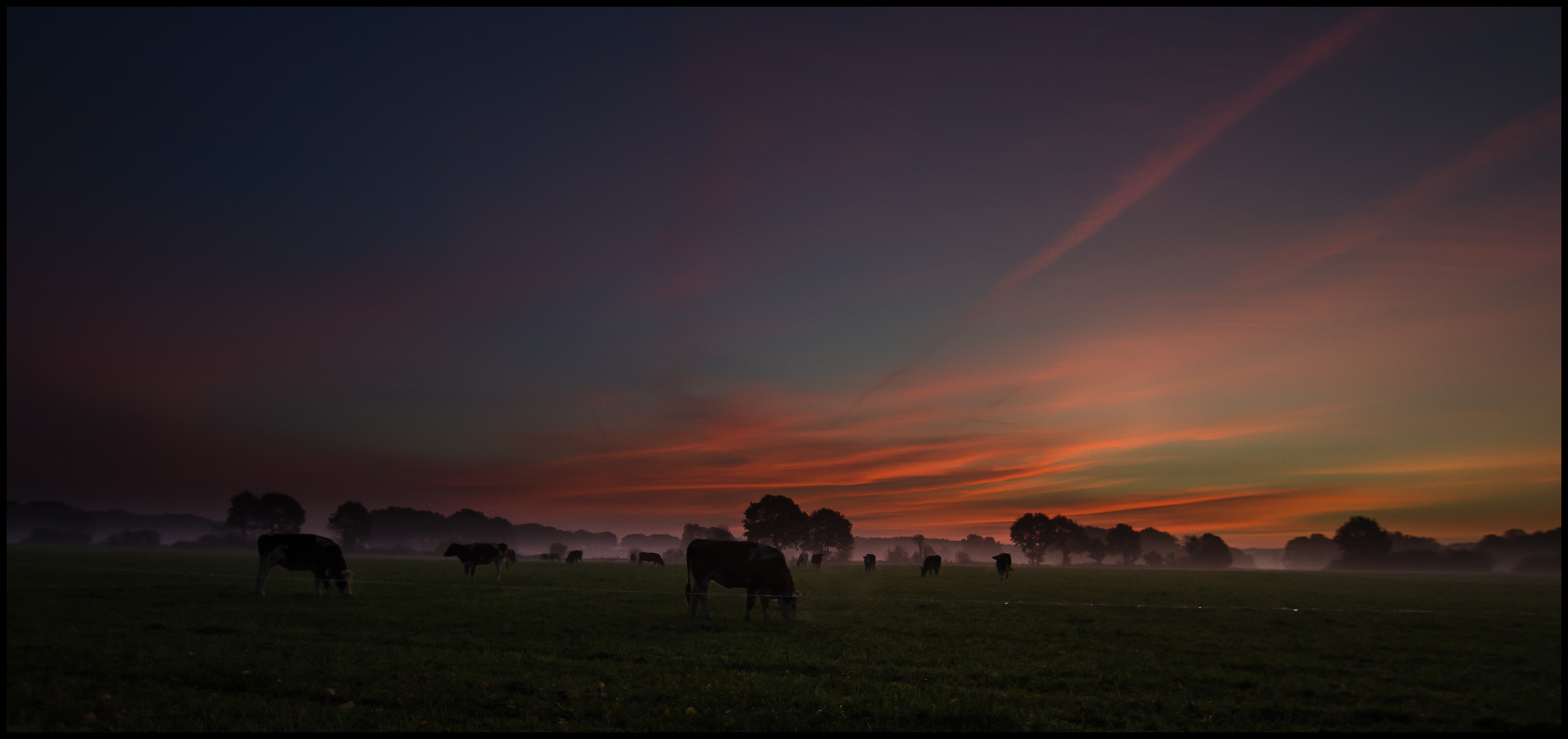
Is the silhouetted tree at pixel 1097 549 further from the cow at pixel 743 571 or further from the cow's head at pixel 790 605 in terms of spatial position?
the cow's head at pixel 790 605

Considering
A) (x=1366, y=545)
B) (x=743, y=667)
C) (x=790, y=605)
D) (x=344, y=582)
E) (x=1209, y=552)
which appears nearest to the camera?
(x=743, y=667)

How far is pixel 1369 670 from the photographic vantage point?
1339 centimetres

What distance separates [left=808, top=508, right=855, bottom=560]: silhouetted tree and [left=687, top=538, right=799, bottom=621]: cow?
105 metres

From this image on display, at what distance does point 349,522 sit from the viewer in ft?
548

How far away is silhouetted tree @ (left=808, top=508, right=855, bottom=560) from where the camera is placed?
12788 centimetres

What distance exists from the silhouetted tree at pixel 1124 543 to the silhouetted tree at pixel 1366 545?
66.2 m

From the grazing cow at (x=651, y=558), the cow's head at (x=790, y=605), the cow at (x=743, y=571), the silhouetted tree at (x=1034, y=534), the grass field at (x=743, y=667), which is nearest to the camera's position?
the grass field at (x=743, y=667)

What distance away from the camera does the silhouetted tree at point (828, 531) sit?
12788 centimetres

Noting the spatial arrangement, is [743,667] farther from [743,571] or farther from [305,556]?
[305,556]

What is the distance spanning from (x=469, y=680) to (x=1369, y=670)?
56.2 feet

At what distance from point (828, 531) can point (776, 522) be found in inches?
555

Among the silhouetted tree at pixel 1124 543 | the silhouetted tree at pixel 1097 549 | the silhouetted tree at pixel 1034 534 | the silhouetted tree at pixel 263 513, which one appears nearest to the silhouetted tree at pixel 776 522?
the silhouetted tree at pixel 1034 534

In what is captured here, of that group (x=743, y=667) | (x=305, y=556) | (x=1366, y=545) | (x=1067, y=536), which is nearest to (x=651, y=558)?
(x=305, y=556)

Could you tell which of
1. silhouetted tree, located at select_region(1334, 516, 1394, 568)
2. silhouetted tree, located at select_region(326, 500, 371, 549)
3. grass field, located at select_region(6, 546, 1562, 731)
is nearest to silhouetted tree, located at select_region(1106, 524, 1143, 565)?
silhouetted tree, located at select_region(1334, 516, 1394, 568)
